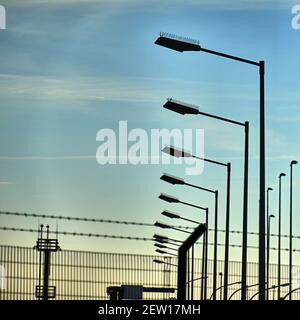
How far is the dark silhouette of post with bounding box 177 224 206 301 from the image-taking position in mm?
14164

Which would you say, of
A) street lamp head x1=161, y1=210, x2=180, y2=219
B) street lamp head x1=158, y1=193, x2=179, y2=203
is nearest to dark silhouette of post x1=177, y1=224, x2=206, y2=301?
street lamp head x1=158, y1=193, x2=179, y2=203

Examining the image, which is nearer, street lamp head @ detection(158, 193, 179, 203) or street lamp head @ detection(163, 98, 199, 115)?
street lamp head @ detection(163, 98, 199, 115)

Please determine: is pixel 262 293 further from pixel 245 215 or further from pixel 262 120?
pixel 245 215

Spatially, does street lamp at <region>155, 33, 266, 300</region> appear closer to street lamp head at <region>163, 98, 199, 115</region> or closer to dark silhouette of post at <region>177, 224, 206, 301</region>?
street lamp head at <region>163, 98, 199, 115</region>

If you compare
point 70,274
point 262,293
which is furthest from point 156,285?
point 262,293

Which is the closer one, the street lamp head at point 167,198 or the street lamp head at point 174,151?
the street lamp head at point 174,151

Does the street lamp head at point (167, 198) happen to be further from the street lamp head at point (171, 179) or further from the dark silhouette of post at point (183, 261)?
the dark silhouette of post at point (183, 261)

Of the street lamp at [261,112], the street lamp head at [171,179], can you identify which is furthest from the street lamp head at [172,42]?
the street lamp head at [171,179]

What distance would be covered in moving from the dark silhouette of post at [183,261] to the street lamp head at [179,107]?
2713cm

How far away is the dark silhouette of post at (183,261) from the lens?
14164 mm

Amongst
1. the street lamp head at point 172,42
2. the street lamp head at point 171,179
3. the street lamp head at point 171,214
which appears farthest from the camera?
the street lamp head at point 171,214

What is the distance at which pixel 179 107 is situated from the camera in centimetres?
4262

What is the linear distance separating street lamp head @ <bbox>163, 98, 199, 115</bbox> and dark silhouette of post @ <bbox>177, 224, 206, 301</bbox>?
27.1 meters
